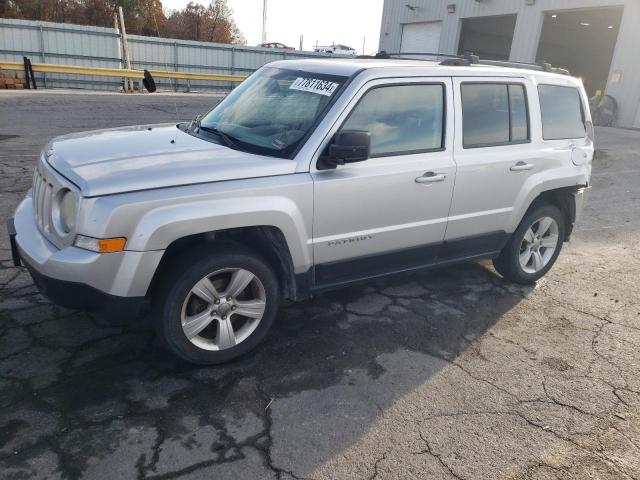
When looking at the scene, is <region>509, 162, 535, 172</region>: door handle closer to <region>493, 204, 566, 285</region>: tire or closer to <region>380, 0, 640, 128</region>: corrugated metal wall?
<region>493, 204, 566, 285</region>: tire

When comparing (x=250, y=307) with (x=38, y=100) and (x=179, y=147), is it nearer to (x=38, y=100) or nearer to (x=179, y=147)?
(x=179, y=147)

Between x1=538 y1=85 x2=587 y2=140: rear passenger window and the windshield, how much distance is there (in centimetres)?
206

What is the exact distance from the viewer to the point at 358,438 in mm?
2824

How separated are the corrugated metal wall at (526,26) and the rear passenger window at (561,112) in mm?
14868

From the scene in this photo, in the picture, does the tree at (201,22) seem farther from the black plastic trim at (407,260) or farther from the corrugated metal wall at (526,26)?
the black plastic trim at (407,260)

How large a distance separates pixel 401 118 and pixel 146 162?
1799 mm

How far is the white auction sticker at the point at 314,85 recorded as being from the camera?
12.0 ft

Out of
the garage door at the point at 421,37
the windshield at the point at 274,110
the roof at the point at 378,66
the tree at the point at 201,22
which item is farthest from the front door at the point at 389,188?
the tree at the point at 201,22

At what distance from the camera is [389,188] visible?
370 cm

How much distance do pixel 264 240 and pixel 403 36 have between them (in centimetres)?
2425

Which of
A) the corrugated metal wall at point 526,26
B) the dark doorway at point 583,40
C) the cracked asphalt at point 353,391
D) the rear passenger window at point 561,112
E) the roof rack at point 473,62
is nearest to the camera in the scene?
the cracked asphalt at point 353,391

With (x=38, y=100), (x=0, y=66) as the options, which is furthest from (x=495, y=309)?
(x=0, y=66)

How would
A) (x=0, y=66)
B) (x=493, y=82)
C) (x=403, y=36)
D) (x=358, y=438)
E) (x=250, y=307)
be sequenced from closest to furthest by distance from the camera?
(x=358, y=438)
(x=250, y=307)
(x=493, y=82)
(x=0, y=66)
(x=403, y=36)

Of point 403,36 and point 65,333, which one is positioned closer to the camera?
point 65,333
